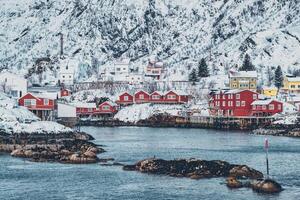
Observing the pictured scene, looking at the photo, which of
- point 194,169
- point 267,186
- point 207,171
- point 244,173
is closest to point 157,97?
point 194,169

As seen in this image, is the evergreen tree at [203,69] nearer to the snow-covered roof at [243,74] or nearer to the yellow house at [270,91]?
the snow-covered roof at [243,74]

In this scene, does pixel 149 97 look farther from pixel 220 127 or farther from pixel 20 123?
pixel 20 123

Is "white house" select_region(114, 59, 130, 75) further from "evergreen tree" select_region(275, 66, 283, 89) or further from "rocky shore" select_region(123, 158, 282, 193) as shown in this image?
"rocky shore" select_region(123, 158, 282, 193)

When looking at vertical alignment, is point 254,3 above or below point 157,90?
above

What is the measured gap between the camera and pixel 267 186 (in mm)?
52281

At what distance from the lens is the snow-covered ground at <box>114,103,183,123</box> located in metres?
131

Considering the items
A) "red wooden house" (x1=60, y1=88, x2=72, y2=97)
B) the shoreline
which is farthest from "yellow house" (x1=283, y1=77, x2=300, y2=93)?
"red wooden house" (x1=60, y1=88, x2=72, y2=97)

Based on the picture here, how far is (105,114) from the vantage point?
5433 inches

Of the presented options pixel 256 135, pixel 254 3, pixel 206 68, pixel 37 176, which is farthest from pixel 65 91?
pixel 37 176

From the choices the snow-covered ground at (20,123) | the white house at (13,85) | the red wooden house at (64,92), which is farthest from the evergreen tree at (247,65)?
the snow-covered ground at (20,123)

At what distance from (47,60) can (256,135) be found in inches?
3389

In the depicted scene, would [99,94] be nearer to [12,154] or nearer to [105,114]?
[105,114]

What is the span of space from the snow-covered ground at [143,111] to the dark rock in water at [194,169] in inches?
2658

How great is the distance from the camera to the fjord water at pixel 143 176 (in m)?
51.9
